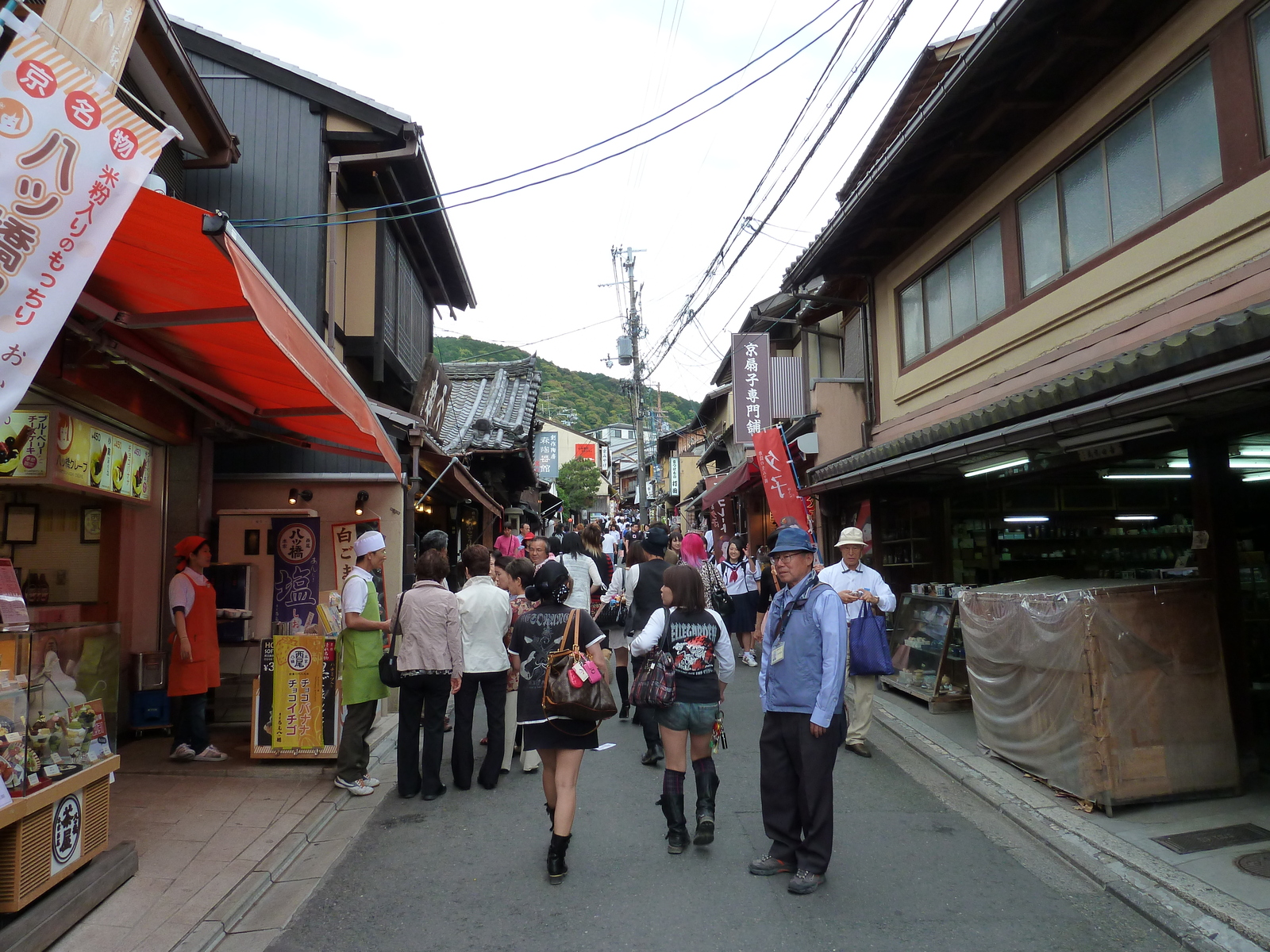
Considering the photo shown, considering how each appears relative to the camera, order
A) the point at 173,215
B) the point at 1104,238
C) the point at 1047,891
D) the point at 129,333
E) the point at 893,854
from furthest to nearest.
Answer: the point at 1104,238 < the point at 129,333 < the point at 893,854 < the point at 1047,891 < the point at 173,215

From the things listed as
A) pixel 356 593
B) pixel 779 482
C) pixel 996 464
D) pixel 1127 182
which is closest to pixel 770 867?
pixel 356 593

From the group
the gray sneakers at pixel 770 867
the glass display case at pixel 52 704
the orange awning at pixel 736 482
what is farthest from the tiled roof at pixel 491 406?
the gray sneakers at pixel 770 867

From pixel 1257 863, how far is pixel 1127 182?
5.34 meters

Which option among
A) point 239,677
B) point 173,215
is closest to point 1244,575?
point 173,215

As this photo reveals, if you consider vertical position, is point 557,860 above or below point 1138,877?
above

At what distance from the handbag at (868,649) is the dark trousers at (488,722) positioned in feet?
10.2

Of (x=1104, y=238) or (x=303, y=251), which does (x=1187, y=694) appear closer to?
(x=1104, y=238)

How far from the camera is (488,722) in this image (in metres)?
6.63

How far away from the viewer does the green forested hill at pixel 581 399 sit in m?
62.4

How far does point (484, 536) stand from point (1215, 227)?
19.2 m

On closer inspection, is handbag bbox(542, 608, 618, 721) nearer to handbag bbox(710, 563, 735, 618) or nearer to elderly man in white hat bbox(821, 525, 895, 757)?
elderly man in white hat bbox(821, 525, 895, 757)

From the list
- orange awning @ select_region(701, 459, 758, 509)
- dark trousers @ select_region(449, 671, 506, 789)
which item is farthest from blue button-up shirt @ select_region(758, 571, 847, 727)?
orange awning @ select_region(701, 459, 758, 509)

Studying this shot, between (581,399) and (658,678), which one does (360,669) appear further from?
(581,399)

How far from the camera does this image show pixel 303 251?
9.84 metres
